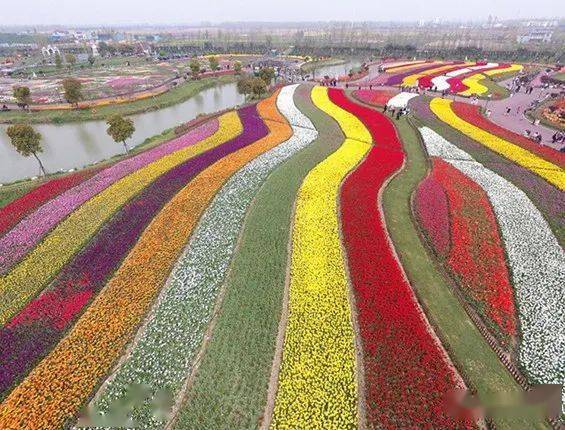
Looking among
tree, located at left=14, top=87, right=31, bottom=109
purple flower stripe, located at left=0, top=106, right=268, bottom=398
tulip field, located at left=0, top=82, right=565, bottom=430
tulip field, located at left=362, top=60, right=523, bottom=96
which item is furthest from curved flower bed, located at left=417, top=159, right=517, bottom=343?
tree, located at left=14, top=87, right=31, bottom=109

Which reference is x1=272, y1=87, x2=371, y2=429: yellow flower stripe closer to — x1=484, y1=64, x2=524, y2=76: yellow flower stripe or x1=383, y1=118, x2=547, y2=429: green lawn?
x1=383, y1=118, x2=547, y2=429: green lawn

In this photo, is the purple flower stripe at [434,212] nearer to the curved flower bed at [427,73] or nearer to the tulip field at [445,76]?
the tulip field at [445,76]

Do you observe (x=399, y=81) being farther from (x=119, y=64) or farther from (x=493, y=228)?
(x=119, y=64)

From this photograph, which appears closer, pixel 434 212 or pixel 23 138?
pixel 434 212

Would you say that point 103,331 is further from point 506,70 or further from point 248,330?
point 506,70

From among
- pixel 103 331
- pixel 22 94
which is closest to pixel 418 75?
pixel 22 94

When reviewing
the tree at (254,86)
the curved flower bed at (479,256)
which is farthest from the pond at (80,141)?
the curved flower bed at (479,256)
